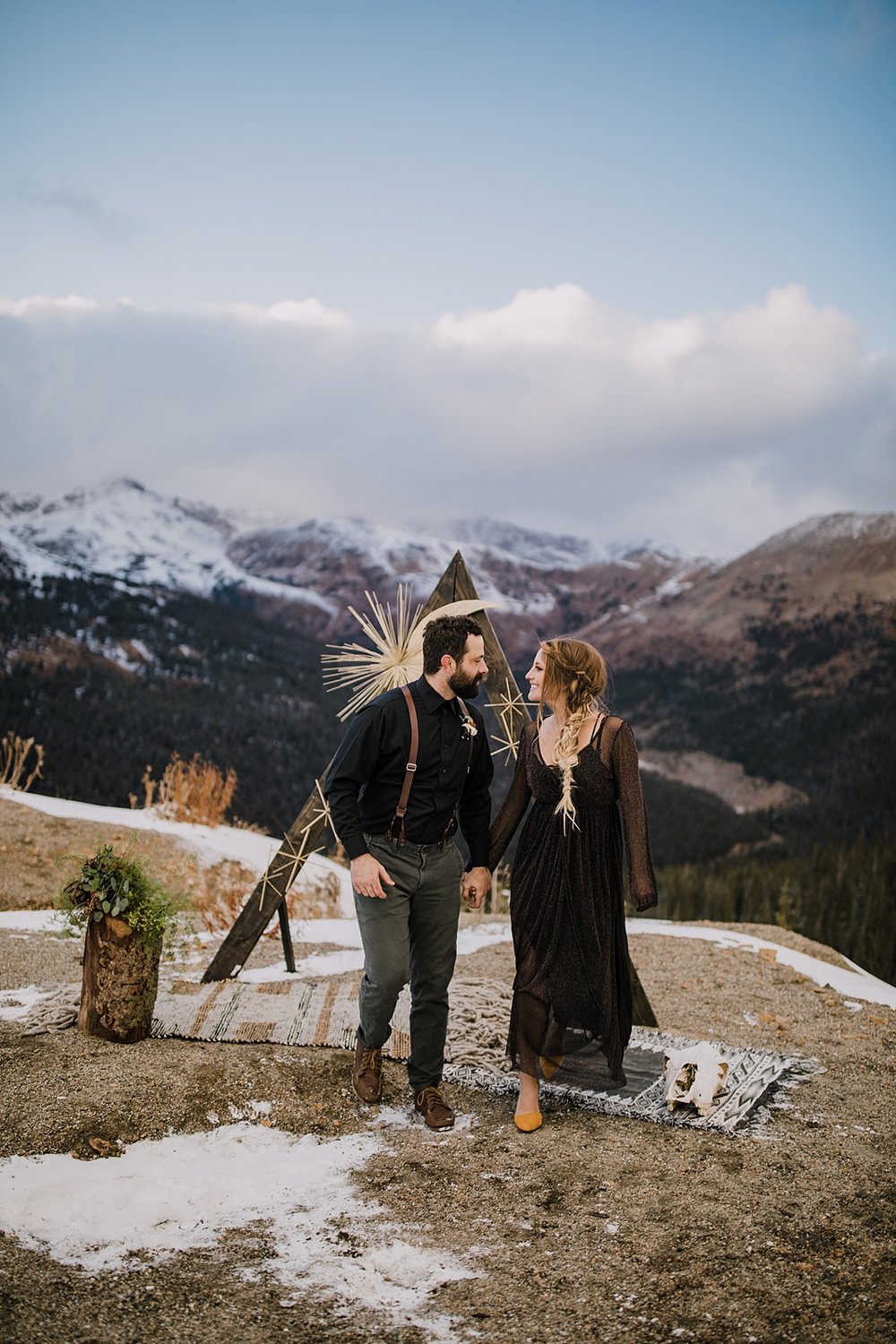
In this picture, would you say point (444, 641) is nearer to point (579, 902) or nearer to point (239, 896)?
point (579, 902)

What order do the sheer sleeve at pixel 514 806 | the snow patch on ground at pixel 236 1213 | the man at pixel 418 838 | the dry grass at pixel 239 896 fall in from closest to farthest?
1. the snow patch on ground at pixel 236 1213
2. the man at pixel 418 838
3. the sheer sleeve at pixel 514 806
4. the dry grass at pixel 239 896

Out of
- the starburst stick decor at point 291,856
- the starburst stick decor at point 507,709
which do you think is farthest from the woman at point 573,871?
the starburst stick decor at point 291,856

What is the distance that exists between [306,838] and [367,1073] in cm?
194

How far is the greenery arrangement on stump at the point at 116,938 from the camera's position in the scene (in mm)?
4227

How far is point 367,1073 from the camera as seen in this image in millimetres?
4004

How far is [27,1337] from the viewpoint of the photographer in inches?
91.4

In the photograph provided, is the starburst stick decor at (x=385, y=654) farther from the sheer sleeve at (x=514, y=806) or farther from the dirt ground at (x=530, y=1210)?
the dirt ground at (x=530, y=1210)

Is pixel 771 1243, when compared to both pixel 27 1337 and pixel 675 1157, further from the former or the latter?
pixel 27 1337

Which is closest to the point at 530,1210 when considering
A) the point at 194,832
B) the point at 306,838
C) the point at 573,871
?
the point at 573,871

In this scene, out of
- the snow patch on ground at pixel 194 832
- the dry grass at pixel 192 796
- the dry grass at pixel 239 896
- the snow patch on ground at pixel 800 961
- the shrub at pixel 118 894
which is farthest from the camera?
the dry grass at pixel 192 796

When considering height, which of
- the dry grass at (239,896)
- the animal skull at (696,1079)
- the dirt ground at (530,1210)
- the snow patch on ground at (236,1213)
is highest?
the animal skull at (696,1079)

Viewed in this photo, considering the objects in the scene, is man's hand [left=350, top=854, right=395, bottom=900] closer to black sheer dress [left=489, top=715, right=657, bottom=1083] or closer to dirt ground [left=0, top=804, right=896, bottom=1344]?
black sheer dress [left=489, top=715, right=657, bottom=1083]

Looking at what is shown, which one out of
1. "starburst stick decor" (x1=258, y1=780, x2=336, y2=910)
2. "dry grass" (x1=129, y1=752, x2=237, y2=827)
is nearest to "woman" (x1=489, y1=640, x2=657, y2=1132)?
"starburst stick decor" (x1=258, y1=780, x2=336, y2=910)

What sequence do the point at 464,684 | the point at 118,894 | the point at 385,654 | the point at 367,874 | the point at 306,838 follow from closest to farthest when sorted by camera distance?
the point at 367,874
the point at 464,684
the point at 118,894
the point at 385,654
the point at 306,838
